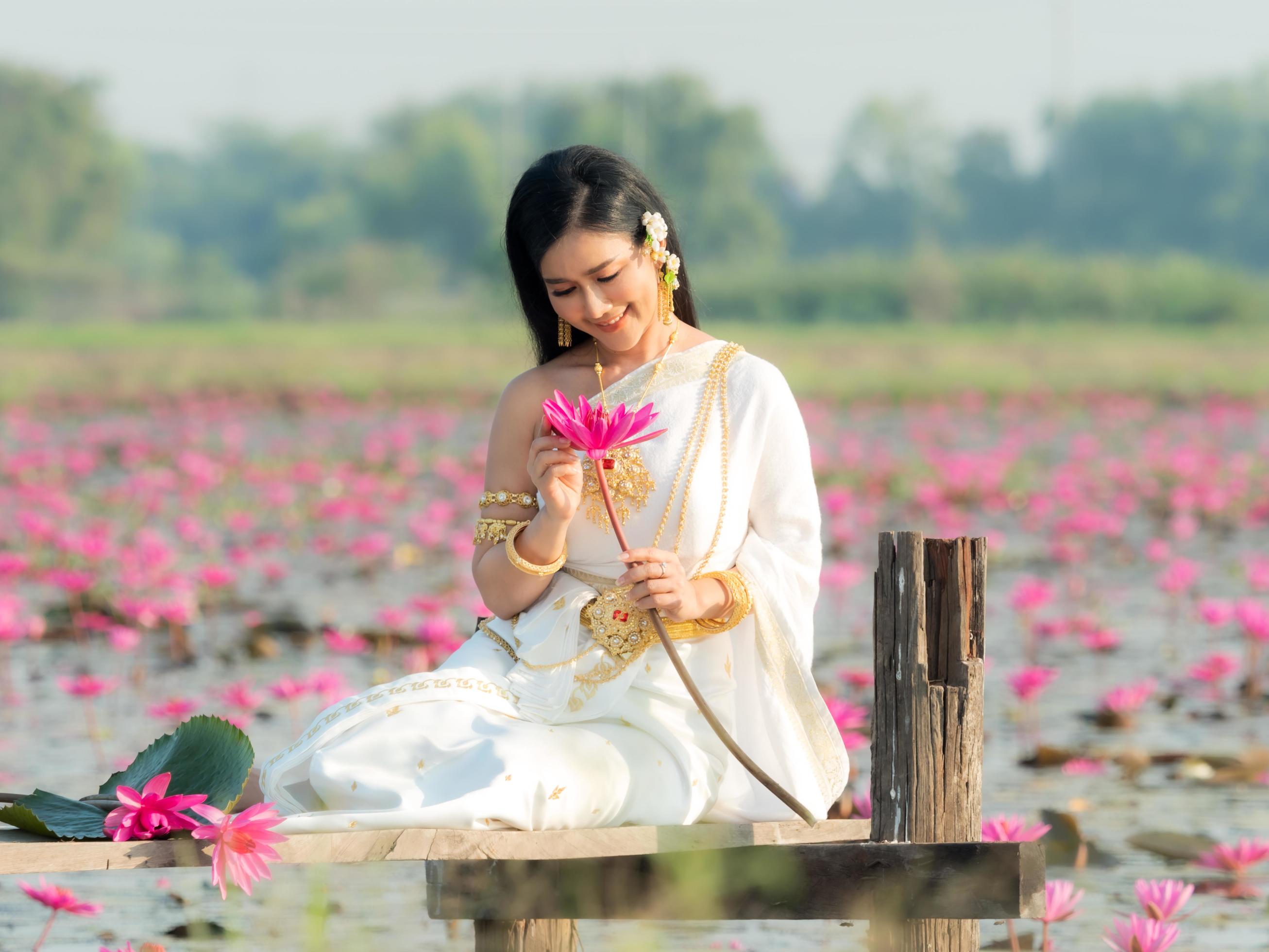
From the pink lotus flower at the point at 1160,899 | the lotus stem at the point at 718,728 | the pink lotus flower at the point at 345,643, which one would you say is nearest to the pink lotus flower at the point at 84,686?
the pink lotus flower at the point at 345,643

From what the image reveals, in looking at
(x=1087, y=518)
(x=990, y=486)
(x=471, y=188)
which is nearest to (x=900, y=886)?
(x=1087, y=518)

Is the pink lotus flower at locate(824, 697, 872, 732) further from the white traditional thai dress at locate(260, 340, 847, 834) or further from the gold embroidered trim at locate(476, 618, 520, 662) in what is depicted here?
the gold embroidered trim at locate(476, 618, 520, 662)

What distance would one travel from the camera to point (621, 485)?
2.49 m

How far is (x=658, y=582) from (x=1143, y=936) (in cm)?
79

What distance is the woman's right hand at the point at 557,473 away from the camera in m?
2.26

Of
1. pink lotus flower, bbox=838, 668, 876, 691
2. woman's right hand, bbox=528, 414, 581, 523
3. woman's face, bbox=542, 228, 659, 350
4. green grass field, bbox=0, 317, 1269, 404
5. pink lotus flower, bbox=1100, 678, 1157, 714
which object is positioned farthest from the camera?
green grass field, bbox=0, 317, 1269, 404

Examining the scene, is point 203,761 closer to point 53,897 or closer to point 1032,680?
point 53,897

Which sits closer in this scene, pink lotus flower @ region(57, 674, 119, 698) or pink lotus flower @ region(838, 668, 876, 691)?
pink lotus flower @ region(57, 674, 119, 698)

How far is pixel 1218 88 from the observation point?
177 feet

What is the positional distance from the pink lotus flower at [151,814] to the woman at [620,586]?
217 mm

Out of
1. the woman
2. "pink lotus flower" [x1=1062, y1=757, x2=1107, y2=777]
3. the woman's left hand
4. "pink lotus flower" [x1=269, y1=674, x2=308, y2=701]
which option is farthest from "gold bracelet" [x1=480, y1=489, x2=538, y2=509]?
"pink lotus flower" [x1=1062, y1=757, x2=1107, y2=777]

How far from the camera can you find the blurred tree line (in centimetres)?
3784

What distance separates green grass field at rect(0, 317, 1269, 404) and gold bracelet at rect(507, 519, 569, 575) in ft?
32.4

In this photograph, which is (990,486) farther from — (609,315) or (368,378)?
(368,378)
